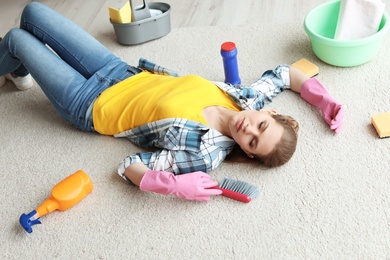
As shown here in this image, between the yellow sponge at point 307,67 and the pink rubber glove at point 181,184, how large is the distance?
0.63 meters

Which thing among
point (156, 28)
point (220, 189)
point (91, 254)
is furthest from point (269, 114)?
point (156, 28)

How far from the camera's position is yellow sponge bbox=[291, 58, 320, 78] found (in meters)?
1.75

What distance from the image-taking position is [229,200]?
137 centimetres

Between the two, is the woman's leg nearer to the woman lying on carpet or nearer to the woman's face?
the woman lying on carpet

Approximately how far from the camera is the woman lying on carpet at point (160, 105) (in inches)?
53.9

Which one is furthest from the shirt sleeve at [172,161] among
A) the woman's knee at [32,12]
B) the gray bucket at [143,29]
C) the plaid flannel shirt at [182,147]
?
the gray bucket at [143,29]

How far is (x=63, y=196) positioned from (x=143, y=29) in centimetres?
90

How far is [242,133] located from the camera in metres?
1.38

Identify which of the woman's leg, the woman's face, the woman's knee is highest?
the woman's knee

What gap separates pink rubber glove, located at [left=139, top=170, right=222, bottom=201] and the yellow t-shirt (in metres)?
0.18

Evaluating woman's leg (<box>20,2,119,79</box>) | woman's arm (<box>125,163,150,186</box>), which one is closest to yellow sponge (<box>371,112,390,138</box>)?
woman's arm (<box>125,163,150,186</box>)

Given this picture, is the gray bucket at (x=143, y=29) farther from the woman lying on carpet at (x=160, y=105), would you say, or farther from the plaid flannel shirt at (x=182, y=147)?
the plaid flannel shirt at (x=182, y=147)

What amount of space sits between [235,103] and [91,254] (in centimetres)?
63

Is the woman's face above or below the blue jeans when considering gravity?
below
